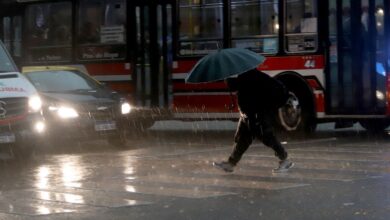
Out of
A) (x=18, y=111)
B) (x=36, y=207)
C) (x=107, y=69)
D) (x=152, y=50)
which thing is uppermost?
(x=152, y=50)

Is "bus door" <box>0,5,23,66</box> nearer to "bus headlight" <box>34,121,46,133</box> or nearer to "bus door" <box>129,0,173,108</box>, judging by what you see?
"bus door" <box>129,0,173,108</box>

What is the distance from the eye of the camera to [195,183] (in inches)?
385

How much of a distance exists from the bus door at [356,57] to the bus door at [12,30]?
7.81m

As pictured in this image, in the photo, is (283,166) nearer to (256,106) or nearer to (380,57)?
(256,106)

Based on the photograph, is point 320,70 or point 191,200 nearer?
point 191,200

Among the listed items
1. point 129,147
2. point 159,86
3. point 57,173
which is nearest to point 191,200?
point 57,173

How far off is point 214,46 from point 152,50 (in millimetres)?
1636

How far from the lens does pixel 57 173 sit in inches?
439

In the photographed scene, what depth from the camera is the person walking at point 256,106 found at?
10406mm

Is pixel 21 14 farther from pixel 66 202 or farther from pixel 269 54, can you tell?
pixel 66 202

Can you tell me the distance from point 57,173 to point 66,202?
2.66 meters

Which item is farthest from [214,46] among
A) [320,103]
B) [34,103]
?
[34,103]

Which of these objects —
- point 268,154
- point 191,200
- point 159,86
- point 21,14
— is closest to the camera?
point 191,200

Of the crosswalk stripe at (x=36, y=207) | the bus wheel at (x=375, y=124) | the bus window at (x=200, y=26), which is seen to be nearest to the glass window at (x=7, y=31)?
the bus window at (x=200, y=26)
